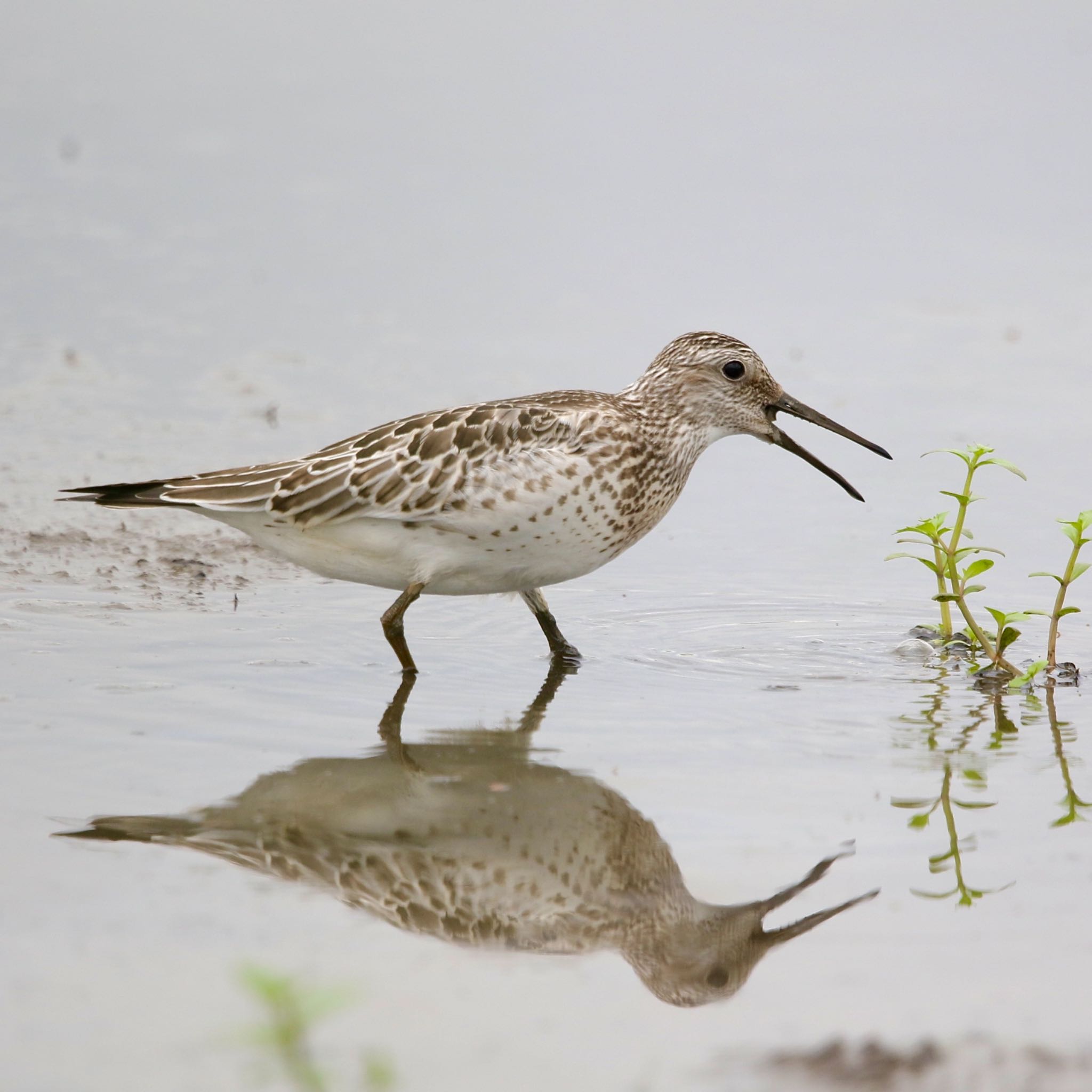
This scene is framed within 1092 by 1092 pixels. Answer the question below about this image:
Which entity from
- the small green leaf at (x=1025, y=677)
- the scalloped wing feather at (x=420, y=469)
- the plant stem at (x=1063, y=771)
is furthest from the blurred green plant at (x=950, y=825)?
the scalloped wing feather at (x=420, y=469)

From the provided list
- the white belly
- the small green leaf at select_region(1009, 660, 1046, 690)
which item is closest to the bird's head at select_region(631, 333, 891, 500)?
the white belly

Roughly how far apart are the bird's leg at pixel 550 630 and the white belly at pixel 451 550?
118mm

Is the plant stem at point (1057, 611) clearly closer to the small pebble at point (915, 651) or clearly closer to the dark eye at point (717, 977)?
the small pebble at point (915, 651)

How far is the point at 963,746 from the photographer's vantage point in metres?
6.38

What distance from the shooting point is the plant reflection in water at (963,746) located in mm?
5340

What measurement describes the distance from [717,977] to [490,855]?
1006 millimetres

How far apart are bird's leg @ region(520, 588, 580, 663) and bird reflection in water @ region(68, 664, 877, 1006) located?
1.35m

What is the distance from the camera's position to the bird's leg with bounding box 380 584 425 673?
742cm

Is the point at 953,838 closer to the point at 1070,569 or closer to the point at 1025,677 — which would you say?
the point at 1025,677

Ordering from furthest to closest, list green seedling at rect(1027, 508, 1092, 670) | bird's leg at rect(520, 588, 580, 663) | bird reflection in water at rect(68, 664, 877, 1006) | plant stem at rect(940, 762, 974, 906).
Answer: bird's leg at rect(520, 588, 580, 663)
green seedling at rect(1027, 508, 1092, 670)
plant stem at rect(940, 762, 974, 906)
bird reflection in water at rect(68, 664, 877, 1006)

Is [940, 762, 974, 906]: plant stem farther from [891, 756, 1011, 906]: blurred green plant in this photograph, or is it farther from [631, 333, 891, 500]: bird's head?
[631, 333, 891, 500]: bird's head

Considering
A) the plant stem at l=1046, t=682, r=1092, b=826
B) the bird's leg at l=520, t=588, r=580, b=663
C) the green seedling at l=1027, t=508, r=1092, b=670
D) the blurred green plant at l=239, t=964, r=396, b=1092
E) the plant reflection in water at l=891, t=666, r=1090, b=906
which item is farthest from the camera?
the bird's leg at l=520, t=588, r=580, b=663

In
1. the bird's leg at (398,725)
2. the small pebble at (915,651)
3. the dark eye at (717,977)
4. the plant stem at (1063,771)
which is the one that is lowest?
the dark eye at (717,977)

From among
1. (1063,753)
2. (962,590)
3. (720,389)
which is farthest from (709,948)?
(720,389)
